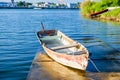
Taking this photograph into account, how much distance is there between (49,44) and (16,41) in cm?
1066

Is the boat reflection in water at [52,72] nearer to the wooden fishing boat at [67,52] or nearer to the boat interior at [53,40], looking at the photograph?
the wooden fishing boat at [67,52]

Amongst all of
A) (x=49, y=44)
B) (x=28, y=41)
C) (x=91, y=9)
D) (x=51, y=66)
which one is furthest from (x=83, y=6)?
(x=51, y=66)

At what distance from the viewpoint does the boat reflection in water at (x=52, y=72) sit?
18.5 m

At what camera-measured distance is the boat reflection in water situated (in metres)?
18.5

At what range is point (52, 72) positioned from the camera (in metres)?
19.6

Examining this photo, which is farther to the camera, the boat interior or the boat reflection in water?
the boat interior

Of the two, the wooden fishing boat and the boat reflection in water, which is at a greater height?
the wooden fishing boat

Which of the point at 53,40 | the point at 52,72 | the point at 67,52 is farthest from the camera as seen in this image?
the point at 53,40

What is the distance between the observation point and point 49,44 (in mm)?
26906

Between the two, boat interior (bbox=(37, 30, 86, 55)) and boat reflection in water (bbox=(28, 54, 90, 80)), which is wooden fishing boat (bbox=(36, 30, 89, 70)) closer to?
boat interior (bbox=(37, 30, 86, 55))

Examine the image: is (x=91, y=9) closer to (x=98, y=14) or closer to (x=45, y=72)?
(x=98, y=14)

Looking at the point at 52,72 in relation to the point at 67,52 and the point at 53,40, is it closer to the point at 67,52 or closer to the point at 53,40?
the point at 67,52

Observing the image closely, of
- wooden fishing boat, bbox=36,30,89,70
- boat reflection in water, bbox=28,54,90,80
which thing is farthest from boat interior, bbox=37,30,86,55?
boat reflection in water, bbox=28,54,90,80

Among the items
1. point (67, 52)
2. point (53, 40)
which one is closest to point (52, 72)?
point (67, 52)
